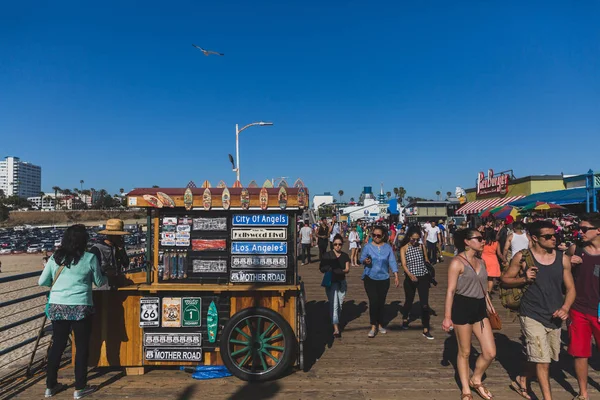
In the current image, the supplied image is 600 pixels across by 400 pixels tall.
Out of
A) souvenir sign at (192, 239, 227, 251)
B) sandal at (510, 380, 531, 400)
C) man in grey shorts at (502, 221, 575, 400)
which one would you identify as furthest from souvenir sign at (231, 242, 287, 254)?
sandal at (510, 380, 531, 400)

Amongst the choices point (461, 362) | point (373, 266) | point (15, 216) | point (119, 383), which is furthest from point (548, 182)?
point (15, 216)

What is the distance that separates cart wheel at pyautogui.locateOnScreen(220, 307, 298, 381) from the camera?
457 cm

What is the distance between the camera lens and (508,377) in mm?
4656

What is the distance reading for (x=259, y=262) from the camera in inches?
194

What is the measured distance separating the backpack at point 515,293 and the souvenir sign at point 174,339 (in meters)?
3.58

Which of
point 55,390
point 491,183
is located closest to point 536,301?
point 55,390

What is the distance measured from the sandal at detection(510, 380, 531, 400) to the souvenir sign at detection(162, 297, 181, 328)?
3962mm

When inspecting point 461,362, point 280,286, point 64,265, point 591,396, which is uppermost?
point 64,265

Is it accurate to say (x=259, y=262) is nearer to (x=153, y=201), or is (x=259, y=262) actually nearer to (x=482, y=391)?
(x=153, y=201)

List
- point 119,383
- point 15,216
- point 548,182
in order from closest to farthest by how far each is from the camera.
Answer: point 119,383, point 548,182, point 15,216

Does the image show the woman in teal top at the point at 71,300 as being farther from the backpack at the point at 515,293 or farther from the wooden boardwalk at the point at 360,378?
the backpack at the point at 515,293

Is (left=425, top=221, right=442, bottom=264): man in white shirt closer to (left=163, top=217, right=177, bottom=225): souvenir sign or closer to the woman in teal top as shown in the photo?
(left=163, top=217, right=177, bottom=225): souvenir sign

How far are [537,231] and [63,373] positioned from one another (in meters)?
5.73

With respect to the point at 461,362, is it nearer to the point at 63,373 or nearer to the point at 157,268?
the point at 157,268
